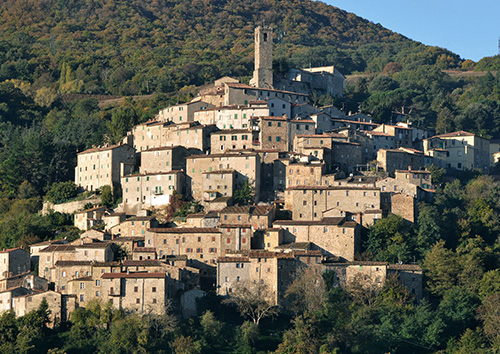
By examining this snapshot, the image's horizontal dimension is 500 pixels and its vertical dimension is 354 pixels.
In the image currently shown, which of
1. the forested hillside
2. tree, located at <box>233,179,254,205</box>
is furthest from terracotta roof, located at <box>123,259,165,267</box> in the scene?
the forested hillside

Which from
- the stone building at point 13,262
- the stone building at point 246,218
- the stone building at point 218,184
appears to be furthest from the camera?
the stone building at point 218,184

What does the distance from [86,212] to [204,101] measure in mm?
15700

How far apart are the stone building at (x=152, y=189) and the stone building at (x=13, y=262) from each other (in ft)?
29.2

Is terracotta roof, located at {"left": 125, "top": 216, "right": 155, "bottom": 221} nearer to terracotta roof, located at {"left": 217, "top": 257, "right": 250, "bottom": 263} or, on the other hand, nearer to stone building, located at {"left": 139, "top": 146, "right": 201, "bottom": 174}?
stone building, located at {"left": 139, "top": 146, "right": 201, "bottom": 174}

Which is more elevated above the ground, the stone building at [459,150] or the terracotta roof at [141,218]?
the stone building at [459,150]

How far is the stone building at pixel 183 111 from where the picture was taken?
77812 mm

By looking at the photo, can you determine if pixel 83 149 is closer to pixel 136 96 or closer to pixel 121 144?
pixel 121 144

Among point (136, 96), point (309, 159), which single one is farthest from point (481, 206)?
point (136, 96)

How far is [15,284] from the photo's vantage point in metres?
60.8

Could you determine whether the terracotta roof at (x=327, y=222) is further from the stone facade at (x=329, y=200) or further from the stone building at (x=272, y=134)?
the stone building at (x=272, y=134)

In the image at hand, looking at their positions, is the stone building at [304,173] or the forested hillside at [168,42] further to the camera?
the forested hillside at [168,42]

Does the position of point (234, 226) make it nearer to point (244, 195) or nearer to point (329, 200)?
point (244, 195)

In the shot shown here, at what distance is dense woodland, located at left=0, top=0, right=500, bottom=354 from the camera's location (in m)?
55.6

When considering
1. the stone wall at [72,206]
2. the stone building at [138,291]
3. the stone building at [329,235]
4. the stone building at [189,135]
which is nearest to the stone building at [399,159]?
the stone building at [329,235]
